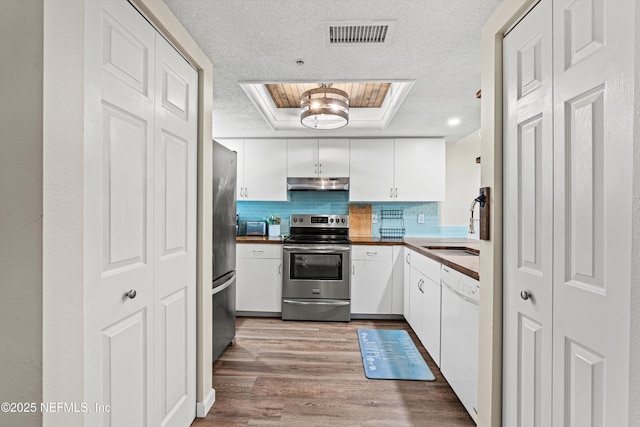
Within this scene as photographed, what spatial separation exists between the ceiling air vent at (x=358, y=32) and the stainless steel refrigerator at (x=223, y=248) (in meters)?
1.15

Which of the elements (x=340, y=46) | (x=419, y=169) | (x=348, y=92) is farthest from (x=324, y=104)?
(x=419, y=169)

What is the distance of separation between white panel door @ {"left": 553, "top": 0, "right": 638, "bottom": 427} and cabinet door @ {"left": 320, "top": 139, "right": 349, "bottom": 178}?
290cm

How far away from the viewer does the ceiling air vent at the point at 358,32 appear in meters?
1.63

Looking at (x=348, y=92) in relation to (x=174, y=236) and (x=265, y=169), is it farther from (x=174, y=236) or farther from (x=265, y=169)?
(x=174, y=236)

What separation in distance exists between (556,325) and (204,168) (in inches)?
69.0

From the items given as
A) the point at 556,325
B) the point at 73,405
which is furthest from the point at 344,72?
the point at 73,405

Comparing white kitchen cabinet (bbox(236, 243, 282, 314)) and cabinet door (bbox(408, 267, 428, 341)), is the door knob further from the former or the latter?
white kitchen cabinet (bbox(236, 243, 282, 314))

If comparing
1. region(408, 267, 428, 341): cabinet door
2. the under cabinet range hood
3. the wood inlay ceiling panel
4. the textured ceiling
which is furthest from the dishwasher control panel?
the under cabinet range hood

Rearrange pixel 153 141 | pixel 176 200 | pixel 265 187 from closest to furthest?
1. pixel 153 141
2. pixel 176 200
3. pixel 265 187

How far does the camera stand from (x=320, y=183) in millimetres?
3914

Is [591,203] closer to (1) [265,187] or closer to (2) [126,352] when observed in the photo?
(2) [126,352]

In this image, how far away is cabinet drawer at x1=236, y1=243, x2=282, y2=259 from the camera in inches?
144

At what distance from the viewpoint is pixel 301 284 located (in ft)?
11.7

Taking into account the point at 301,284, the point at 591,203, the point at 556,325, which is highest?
the point at 591,203
